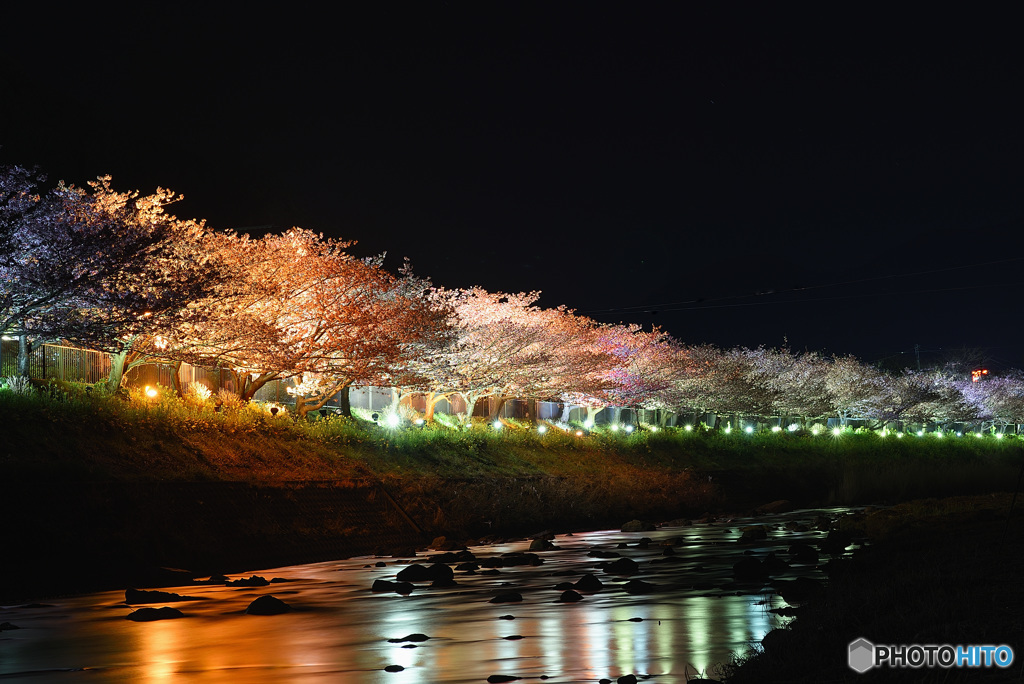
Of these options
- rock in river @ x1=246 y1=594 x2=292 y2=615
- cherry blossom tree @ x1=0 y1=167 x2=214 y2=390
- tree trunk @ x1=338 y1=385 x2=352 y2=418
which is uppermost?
cherry blossom tree @ x1=0 y1=167 x2=214 y2=390

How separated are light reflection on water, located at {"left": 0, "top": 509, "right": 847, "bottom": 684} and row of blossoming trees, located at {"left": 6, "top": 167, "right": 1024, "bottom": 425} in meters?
10.9

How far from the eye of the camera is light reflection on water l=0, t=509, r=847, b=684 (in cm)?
1005

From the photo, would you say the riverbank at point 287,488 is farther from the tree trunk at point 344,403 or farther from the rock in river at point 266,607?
the rock in river at point 266,607

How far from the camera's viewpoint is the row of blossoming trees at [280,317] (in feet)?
84.6

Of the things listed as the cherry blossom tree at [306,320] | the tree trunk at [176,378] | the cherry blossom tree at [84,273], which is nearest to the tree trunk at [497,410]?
the cherry blossom tree at [306,320]

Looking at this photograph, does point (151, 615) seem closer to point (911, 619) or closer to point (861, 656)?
point (861, 656)

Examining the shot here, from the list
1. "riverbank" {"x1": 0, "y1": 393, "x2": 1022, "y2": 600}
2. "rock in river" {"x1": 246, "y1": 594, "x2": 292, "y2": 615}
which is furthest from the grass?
"rock in river" {"x1": 246, "y1": 594, "x2": 292, "y2": 615}

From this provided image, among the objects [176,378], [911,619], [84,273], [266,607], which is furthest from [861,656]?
[176,378]

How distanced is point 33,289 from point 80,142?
5870 cm

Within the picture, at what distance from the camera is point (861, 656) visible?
24.5 feet

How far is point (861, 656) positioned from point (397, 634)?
6708mm

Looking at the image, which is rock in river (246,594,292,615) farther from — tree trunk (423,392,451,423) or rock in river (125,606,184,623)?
tree trunk (423,392,451,423)

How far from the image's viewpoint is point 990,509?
24562 millimetres

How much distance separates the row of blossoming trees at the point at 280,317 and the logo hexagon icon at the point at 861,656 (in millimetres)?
22384
